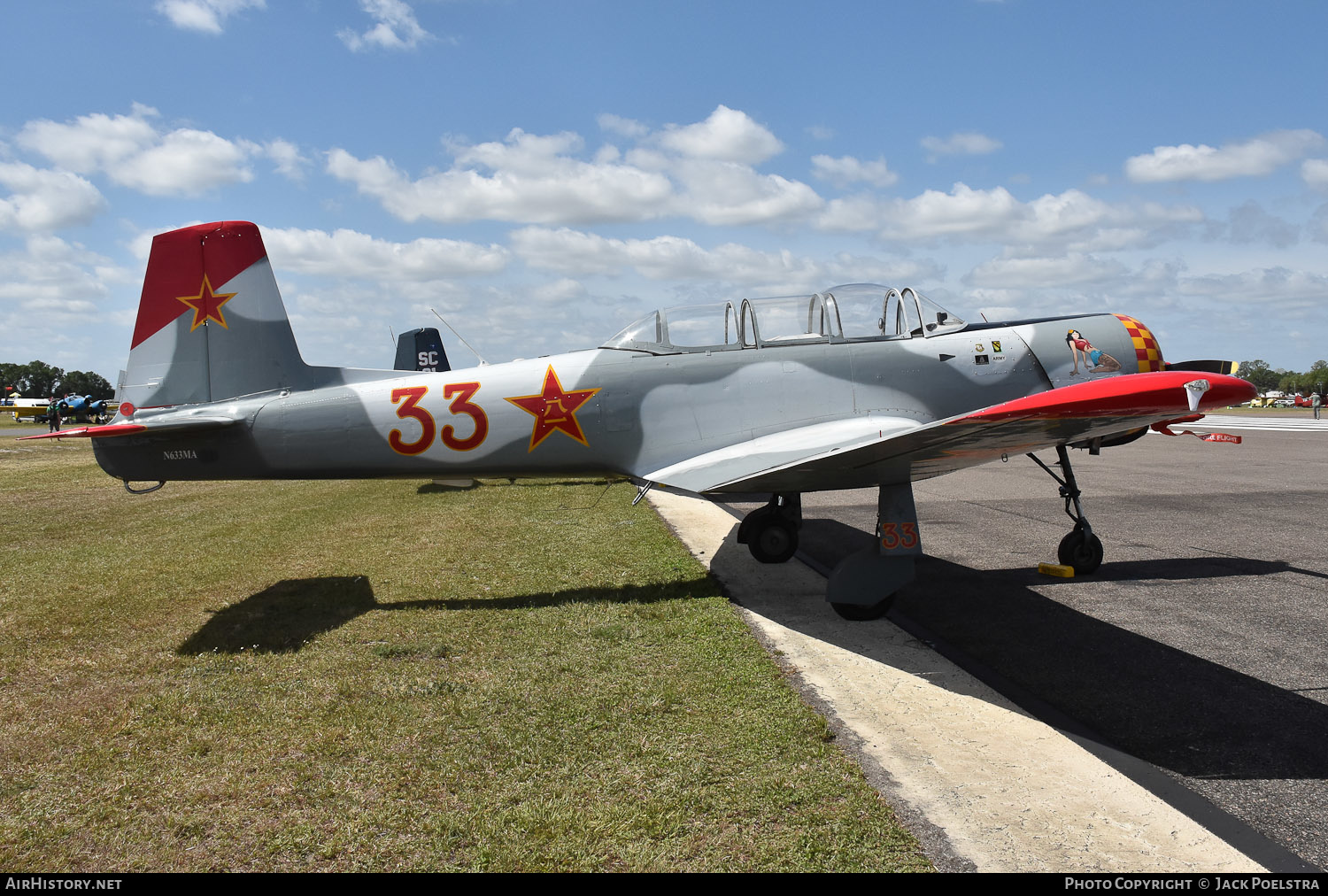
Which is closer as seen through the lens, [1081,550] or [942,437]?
[942,437]

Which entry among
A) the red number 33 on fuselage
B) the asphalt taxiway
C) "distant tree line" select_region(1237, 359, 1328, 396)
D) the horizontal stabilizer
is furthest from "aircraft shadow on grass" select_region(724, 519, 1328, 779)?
"distant tree line" select_region(1237, 359, 1328, 396)

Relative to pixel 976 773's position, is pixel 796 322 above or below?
above

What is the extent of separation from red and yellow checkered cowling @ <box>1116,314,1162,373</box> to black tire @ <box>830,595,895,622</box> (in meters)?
3.43

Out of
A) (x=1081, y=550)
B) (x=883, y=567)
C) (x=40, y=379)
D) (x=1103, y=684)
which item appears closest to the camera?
(x=1103, y=684)

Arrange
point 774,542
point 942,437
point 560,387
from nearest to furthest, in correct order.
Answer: point 942,437, point 560,387, point 774,542

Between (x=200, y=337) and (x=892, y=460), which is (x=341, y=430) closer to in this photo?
(x=200, y=337)

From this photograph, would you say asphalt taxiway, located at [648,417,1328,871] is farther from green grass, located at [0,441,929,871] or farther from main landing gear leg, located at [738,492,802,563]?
green grass, located at [0,441,929,871]

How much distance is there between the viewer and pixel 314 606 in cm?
669

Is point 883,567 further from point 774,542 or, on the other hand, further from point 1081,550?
point 1081,550

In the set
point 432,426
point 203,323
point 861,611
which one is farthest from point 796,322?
point 203,323

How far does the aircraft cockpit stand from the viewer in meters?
7.18

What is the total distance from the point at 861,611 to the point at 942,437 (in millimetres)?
1683

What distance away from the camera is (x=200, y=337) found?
23.1 ft

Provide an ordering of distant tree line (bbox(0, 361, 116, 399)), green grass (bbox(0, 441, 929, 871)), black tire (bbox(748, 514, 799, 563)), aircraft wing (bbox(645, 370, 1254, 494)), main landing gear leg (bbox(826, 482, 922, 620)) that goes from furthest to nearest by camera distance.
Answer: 1. distant tree line (bbox(0, 361, 116, 399))
2. black tire (bbox(748, 514, 799, 563))
3. main landing gear leg (bbox(826, 482, 922, 620))
4. aircraft wing (bbox(645, 370, 1254, 494))
5. green grass (bbox(0, 441, 929, 871))
